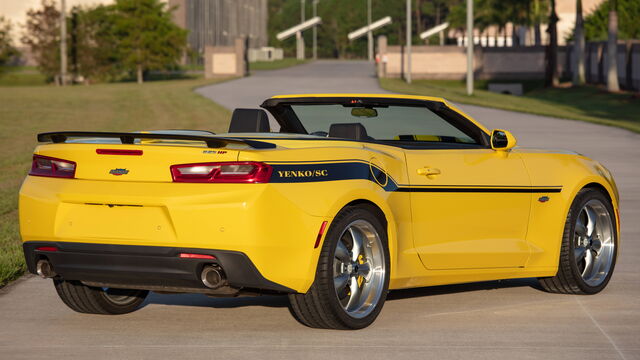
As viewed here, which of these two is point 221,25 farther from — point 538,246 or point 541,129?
point 538,246

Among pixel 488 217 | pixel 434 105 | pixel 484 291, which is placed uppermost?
pixel 434 105

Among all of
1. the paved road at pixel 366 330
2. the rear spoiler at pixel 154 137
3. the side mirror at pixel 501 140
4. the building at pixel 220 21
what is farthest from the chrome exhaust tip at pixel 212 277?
the building at pixel 220 21

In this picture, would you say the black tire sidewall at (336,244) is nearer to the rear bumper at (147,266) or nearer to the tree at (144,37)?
the rear bumper at (147,266)

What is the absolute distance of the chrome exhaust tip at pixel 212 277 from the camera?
22.2ft

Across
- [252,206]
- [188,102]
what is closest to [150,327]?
[252,206]

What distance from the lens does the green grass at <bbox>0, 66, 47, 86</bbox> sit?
3155 inches

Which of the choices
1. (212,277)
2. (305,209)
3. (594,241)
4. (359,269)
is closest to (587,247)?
(594,241)

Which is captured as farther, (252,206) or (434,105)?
(434,105)

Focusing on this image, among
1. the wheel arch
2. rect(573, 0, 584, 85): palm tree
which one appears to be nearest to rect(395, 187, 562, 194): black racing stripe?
the wheel arch

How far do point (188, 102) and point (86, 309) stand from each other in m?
38.3

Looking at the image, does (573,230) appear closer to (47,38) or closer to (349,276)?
(349,276)

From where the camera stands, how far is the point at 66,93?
58.1m

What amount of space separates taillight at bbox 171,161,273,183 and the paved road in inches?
36.9

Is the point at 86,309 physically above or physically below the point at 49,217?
below
